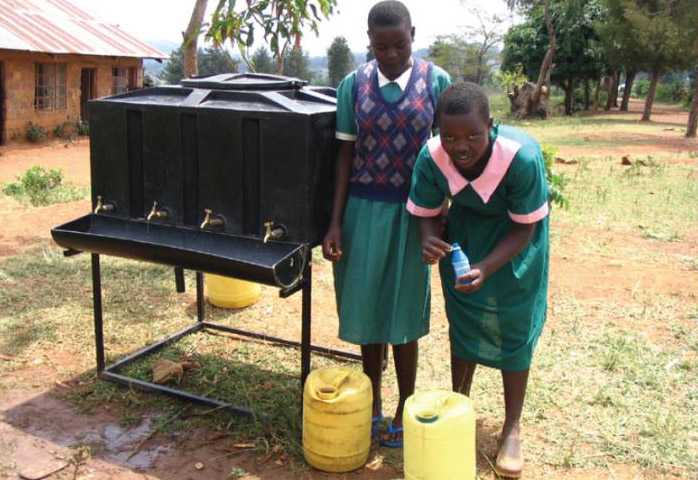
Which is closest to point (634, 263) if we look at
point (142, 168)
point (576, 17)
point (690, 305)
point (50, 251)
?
point (690, 305)

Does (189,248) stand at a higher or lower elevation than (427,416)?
higher

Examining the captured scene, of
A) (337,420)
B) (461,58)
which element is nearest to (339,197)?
(337,420)

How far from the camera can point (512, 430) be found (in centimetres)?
287

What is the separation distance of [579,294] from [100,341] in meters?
3.19

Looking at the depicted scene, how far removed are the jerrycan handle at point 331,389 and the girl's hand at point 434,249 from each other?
0.60 metres

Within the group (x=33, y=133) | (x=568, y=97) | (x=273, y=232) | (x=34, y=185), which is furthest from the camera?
(x=568, y=97)

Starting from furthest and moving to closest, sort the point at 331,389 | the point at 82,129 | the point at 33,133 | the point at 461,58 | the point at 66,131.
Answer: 1. the point at 461,58
2. the point at 82,129
3. the point at 66,131
4. the point at 33,133
5. the point at 331,389

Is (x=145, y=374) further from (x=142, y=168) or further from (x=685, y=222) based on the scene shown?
(x=685, y=222)

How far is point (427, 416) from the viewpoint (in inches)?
96.6

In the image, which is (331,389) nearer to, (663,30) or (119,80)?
(119,80)

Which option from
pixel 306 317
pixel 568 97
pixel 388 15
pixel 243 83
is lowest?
pixel 306 317

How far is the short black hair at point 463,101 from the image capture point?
7.64ft

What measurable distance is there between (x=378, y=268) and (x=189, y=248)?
82 cm

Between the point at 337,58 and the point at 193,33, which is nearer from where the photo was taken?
the point at 193,33
